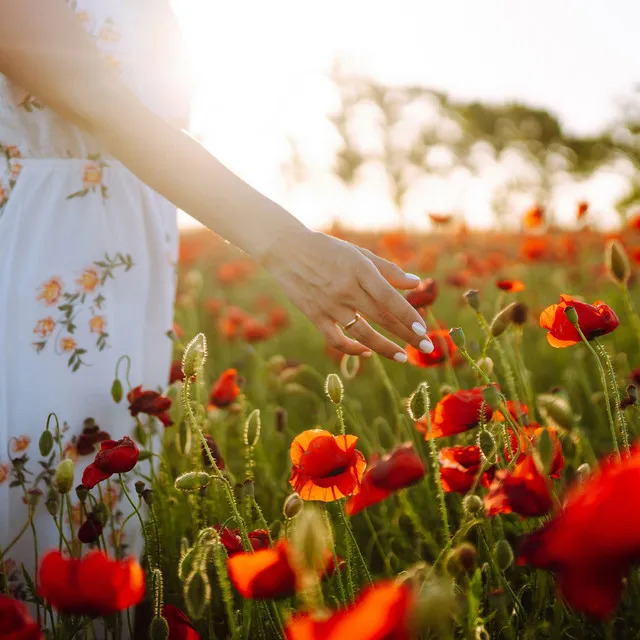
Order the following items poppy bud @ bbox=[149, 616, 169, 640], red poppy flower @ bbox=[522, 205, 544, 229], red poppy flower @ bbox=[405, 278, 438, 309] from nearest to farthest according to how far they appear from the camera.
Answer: poppy bud @ bbox=[149, 616, 169, 640] < red poppy flower @ bbox=[405, 278, 438, 309] < red poppy flower @ bbox=[522, 205, 544, 229]

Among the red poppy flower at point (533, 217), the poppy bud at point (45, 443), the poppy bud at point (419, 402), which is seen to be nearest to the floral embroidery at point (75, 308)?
the poppy bud at point (45, 443)

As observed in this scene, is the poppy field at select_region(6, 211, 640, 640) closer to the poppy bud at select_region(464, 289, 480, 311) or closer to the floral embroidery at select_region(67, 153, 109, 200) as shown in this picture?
the poppy bud at select_region(464, 289, 480, 311)

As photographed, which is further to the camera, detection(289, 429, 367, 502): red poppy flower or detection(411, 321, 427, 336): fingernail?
detection(411, 321, 427, 336): fingernail

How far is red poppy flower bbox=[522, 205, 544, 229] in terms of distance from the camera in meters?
3.18

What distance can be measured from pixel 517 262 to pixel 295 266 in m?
3.35

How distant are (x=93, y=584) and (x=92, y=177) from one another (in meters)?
0.94

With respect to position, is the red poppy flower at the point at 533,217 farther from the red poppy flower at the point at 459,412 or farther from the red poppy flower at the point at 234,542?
the red poppy flower at the point at 234,542

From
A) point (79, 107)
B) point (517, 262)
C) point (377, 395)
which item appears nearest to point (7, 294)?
point (79, 107)

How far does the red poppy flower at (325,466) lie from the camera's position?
88 cm

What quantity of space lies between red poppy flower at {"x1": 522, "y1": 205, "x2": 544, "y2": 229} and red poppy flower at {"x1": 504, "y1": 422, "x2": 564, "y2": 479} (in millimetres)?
2146

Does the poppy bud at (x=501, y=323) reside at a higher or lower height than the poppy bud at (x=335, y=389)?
higher

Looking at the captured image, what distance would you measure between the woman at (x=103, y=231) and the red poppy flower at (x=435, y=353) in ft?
0.72

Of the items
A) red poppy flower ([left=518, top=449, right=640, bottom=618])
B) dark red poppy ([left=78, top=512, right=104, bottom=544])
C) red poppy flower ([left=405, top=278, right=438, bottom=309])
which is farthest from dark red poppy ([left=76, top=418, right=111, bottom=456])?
red poppy flower ([left=518, top=449, right=640, bottom=618])

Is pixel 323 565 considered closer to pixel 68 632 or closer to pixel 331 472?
pixel 331 472
